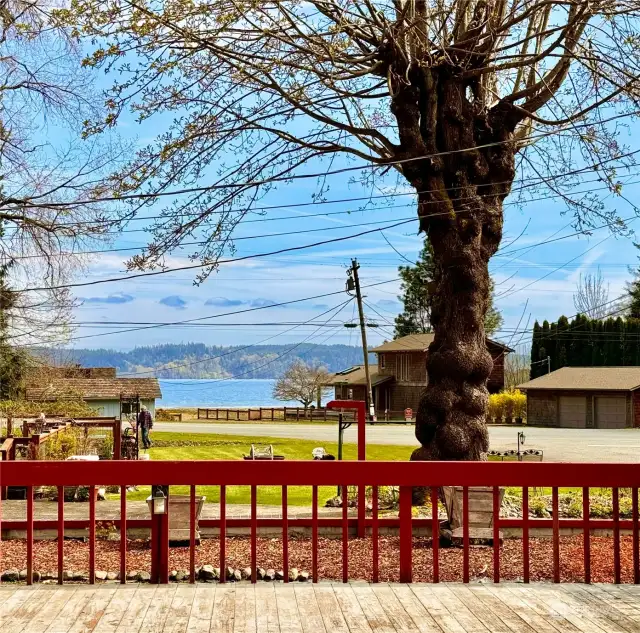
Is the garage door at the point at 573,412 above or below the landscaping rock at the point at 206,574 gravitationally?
below

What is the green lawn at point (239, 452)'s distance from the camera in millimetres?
13938

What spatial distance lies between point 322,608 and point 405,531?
2.79 feet

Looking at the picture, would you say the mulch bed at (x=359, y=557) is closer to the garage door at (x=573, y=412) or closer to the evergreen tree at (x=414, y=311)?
the garage door at (x=573, y=412)

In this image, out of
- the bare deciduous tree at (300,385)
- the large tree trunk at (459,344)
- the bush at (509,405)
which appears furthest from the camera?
the bare deciduous tree at (300,385)

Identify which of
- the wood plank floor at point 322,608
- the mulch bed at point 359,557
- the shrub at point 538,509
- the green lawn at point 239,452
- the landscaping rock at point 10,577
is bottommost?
the green lawn at point 239,452

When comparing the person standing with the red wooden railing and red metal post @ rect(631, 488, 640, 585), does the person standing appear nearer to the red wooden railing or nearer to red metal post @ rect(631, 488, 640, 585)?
the red wooden railing

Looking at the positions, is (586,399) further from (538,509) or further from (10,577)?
(10,577)

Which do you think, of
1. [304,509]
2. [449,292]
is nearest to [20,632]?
[304,509]

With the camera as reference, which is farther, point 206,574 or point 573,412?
point 573,412

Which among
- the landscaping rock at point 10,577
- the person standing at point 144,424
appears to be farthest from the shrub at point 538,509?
the person standing at point 144,424

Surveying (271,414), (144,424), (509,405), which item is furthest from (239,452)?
(271,414)

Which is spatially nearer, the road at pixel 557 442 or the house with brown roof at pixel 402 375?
the road at pixel 557 442

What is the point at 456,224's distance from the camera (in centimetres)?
1088

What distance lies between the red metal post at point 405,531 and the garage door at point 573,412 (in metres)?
40.4
